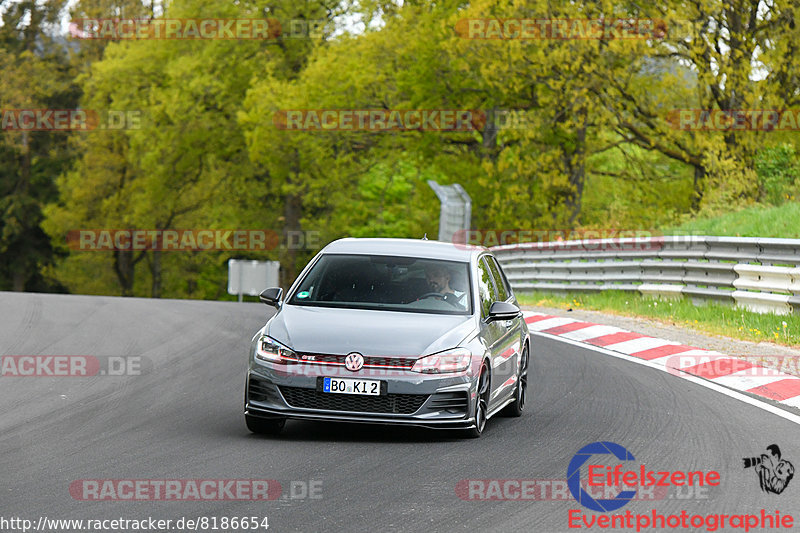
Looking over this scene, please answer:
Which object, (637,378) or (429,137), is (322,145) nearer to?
(429,137)

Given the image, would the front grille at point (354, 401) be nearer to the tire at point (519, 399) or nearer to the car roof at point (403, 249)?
the car roof at point (403, 249)

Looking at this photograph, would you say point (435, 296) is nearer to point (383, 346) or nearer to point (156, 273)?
point (383, 346)

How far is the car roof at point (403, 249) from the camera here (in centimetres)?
1027

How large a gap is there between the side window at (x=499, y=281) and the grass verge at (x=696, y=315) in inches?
230

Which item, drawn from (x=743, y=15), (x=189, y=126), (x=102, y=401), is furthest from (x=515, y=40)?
(x=102, y=401)

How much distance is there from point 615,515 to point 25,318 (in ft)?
46.5
